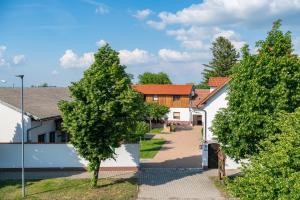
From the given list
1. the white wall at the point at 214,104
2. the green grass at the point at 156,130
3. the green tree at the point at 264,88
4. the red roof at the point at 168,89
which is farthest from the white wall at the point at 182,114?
the green tree at the point at 264,88

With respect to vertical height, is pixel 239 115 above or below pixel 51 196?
above

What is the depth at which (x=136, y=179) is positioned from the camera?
87.9 ft

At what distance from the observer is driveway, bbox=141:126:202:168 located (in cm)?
3190

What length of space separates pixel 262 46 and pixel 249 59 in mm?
1129

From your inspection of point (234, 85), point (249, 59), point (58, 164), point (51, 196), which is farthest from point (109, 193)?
point (249, 59)

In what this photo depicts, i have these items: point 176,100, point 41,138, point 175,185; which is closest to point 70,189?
point 175,185

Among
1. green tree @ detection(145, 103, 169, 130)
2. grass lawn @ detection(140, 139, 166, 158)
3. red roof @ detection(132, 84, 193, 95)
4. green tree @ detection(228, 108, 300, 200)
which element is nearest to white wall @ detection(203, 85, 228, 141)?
grass lawn @ detection(140, 139, 166, 158)

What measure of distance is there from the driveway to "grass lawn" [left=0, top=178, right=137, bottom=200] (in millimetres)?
5861

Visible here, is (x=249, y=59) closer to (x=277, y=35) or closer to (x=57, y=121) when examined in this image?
(x=277, y=35)

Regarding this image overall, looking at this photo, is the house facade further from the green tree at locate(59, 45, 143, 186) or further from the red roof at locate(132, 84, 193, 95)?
the red roof at locate(132, 84, 193, 95)

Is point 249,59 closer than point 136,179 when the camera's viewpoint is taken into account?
Yes

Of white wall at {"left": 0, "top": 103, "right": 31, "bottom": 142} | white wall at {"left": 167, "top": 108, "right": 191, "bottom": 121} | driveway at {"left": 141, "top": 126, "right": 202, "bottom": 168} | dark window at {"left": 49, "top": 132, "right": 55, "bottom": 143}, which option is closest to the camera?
white wall at {"left": 0, "top": 103, "right": 31, "bottom": 142}

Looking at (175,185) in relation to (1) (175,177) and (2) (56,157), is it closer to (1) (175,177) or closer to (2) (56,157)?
(1) (175,177)

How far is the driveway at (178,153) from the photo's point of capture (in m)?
31.9
